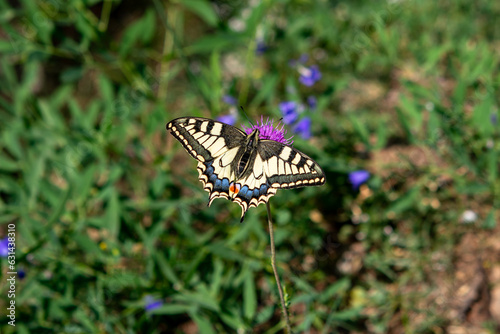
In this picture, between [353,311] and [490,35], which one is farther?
[490,35]

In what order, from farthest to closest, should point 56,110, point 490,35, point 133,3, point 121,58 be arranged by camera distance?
1. point 133,3
2. point 490,35
3. point 56,110
4. point 121,58

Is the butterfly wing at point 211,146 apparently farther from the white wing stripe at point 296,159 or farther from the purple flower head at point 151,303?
the purple flower head at point 151,303

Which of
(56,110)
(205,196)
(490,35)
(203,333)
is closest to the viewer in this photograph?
(203,333)

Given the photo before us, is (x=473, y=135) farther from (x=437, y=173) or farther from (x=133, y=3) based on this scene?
(x=133, y=3)

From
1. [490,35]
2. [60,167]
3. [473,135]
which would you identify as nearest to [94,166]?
[60,167]

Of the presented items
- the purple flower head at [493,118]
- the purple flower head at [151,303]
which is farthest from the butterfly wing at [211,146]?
the purple flower head at [493,118]
